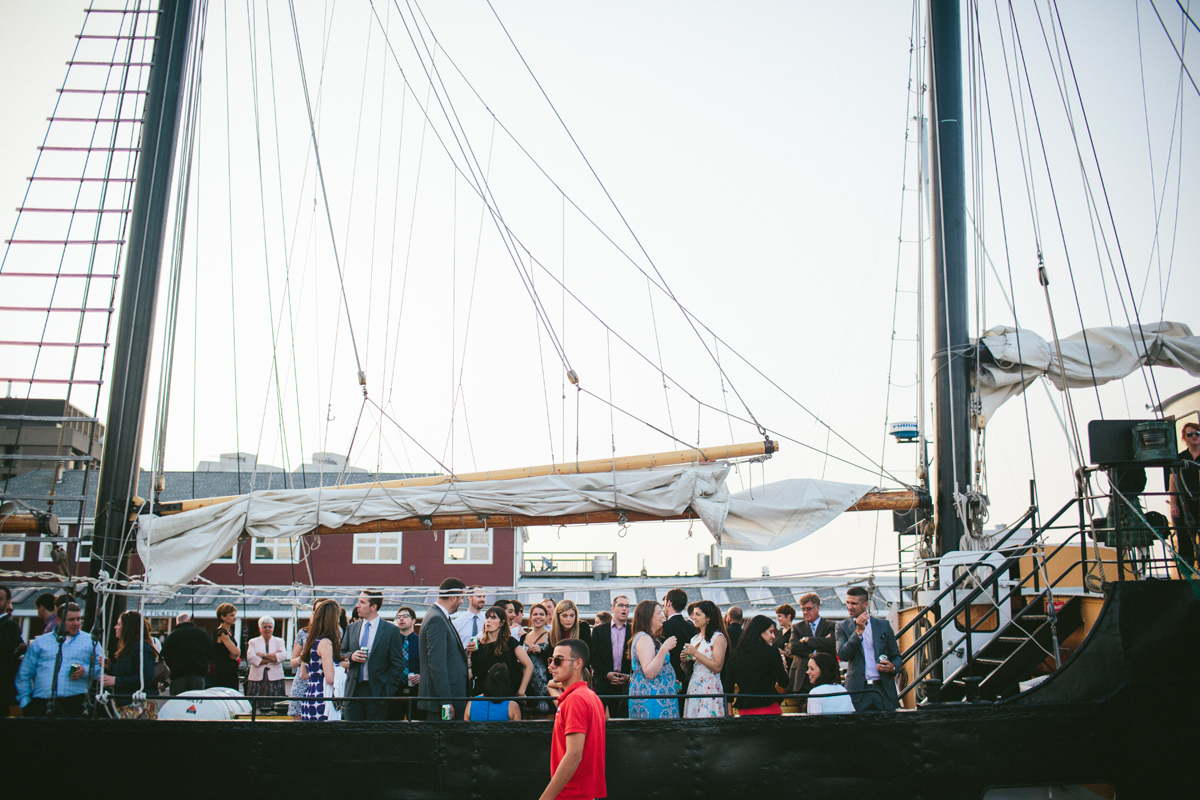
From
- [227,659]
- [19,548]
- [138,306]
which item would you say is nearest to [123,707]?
[227,659]

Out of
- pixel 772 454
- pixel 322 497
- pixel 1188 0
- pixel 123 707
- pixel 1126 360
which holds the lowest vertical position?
pixel 123 707

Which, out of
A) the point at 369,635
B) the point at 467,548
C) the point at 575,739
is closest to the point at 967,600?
the point at 575,739

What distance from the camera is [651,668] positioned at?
5.92 m

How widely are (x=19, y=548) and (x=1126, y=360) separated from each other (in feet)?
98.6

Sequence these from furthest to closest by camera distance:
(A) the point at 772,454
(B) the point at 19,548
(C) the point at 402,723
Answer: (B) the point at 19,548
(A) the point at 772,454
(C) the point at 402,723

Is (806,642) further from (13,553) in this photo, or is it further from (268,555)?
(13,553)

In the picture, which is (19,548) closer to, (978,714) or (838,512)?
(838,512)

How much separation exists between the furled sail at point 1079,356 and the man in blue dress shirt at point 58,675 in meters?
8.55

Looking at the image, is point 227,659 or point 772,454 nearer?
point 227,659

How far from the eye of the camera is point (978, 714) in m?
5.63

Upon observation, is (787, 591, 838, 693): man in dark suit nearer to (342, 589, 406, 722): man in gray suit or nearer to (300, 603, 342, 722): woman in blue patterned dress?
(342, 589, 406, 722): man in gray suit

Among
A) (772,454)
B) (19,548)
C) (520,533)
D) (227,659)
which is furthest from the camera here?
(520,533)

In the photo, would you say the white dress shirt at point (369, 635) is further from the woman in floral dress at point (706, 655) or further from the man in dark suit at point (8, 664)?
the man in dark suit at point (8, 664)

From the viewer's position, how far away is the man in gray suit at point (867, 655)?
6.00m
